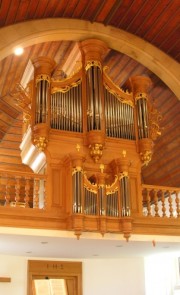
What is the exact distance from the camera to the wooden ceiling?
8.91 meters

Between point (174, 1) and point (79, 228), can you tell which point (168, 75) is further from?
point (79, 228)

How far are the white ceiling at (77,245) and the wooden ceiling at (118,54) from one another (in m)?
2.50

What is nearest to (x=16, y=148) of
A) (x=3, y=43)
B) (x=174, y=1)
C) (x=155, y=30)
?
(x=3, y=43)

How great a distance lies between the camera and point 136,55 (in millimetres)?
10219

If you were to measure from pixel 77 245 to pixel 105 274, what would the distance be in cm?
251

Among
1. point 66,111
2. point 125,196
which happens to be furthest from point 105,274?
point 66,111

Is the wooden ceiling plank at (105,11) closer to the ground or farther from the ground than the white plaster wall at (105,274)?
Answer: farther from the ground

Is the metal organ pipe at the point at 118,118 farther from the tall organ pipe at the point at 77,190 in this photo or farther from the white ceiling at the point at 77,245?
the white ceiling at the point at 77,245

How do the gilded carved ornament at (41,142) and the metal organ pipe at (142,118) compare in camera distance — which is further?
the metal organ pipe at (142,118)

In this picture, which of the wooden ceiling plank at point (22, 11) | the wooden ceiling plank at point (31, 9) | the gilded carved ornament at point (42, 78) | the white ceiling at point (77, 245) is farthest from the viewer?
the gilded carved ornament at point (42, 78)

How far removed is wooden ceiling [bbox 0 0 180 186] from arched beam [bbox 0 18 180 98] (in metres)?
0.13

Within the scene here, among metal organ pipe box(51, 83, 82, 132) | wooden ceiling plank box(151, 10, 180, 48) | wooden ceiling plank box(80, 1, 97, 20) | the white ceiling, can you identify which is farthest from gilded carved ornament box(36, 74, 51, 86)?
the white ceiling

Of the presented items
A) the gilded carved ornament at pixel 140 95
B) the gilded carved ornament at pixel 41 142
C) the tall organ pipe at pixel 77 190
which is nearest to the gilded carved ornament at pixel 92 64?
the gilded carved ornament at pixel 140 95

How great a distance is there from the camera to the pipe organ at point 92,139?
8.24 m
